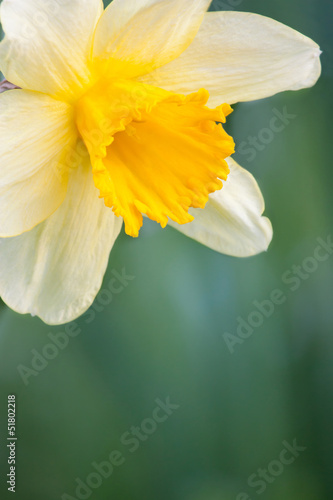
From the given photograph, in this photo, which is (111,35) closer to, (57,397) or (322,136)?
(57,397)

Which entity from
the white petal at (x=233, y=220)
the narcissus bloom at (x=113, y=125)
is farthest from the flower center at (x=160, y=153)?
the white petal at (x=233, y=220)

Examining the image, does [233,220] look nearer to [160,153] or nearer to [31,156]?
[160,153]

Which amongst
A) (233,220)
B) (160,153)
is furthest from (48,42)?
(233,220)

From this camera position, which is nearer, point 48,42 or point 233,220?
point 48,42

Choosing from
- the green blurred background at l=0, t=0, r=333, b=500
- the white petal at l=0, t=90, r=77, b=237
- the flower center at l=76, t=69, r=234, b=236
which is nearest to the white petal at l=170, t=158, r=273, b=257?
the flower center at l=76, t=69, r=234, b=236

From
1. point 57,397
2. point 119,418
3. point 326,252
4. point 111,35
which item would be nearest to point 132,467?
point 119,418

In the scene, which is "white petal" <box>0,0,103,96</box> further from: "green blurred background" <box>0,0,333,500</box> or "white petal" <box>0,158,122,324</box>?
"green blurred background" <box>0,0,333,500</box>
